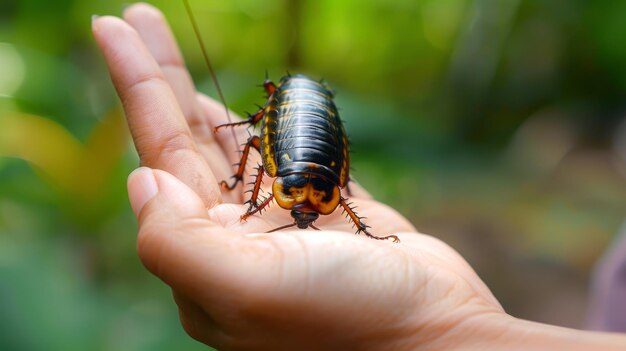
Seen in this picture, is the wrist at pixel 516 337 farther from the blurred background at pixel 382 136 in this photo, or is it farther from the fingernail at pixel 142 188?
the blurred background at pixel 382 136

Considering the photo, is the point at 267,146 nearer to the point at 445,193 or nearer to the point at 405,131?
the point at 405,131

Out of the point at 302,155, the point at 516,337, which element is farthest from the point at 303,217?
the point at 516,337

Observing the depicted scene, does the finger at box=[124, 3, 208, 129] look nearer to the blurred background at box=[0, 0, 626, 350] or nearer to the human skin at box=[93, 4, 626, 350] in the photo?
the human skin at box=[93, 4, 626, 350]

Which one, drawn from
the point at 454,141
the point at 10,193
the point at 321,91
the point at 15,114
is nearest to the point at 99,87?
the point at 15,114

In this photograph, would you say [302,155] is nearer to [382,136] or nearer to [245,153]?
[245,153]

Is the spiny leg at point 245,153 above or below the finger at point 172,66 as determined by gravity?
below

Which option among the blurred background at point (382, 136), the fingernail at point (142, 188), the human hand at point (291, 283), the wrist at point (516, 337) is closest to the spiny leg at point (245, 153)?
the human hand at point (291, 283)
